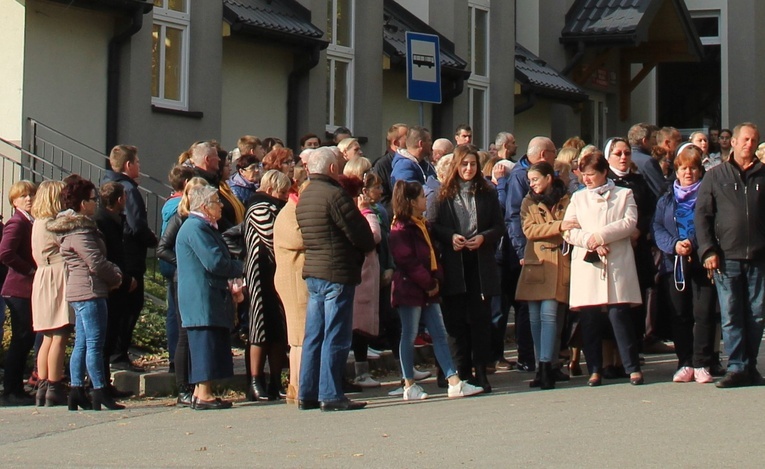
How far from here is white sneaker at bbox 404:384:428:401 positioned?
11344 mm

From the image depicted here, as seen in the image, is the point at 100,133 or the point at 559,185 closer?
the point at 559,185

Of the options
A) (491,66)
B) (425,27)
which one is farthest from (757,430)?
(491,66)

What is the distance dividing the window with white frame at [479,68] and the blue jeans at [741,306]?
53.0ft

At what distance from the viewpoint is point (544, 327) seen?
11867 millimetres

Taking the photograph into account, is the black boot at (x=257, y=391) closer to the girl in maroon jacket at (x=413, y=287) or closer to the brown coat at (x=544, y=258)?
the girl in maroon jacket at (x=413, y=287)

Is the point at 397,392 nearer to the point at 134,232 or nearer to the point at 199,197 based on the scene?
the point at 199,197

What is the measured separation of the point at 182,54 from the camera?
19531 millimetres

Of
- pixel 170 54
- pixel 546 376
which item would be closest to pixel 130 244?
pixel 546 376

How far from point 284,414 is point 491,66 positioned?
58.9ft

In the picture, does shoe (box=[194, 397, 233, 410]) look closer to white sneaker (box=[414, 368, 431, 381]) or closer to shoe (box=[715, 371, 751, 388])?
white sneaker (box=[414, 368, 431, 381])

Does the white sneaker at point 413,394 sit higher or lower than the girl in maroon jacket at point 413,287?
lower

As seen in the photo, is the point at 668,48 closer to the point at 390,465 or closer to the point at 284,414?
the point at 284,414

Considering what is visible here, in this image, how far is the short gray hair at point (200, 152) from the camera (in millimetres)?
12289

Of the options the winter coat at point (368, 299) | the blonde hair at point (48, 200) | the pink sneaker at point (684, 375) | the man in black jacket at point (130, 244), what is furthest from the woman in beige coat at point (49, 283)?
the pink sneaker at point (684, 375)
